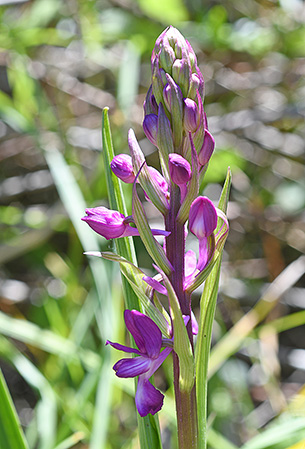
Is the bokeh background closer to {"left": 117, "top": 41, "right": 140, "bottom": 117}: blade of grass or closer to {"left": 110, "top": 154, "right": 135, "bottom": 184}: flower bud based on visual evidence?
{"left": 117, "top": 41, "right": 140, "bottom": 117}: blade of grass

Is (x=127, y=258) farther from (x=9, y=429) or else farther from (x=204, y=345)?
(x=9, y=429)

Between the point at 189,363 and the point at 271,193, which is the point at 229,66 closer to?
the point at 271,193


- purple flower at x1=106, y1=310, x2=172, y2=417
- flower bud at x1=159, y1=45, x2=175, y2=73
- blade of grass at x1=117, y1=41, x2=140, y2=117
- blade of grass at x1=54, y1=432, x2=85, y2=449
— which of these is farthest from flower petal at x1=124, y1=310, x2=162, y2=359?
blade of grass at x1=117, y1=41, x2=140, y2=117

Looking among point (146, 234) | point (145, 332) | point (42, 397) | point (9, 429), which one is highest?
point (146, 234)

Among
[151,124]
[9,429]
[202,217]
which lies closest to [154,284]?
[202,217]

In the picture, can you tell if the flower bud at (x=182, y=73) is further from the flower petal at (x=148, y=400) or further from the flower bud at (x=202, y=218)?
the flower petal at (x=148, y=400)

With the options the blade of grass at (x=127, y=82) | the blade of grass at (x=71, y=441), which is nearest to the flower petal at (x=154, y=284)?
the blade of grass at (x=71, y=441)
